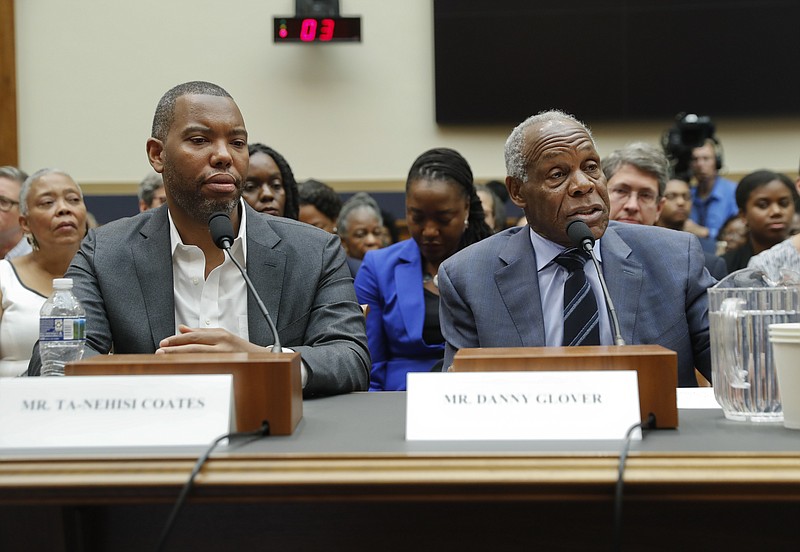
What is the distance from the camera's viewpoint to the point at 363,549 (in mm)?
1090

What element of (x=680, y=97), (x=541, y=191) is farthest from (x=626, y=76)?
(x=541, y=191)

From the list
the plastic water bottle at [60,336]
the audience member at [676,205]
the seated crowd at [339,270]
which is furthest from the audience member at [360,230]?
the plastic water bottle at [60,336]

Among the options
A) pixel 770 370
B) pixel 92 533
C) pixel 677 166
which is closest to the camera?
pixel 92 533

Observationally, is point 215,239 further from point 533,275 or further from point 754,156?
point 754,156

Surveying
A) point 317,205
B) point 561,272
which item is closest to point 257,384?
point 561,272

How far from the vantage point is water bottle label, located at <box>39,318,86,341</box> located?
1.76 meters

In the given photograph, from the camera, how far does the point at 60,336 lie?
1779mm

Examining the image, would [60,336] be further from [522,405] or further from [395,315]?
[395,315]

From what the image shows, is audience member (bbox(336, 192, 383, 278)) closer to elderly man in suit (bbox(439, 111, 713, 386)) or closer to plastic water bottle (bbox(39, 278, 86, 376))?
elderly man in suit (bbox(439, 111, 713, 386))

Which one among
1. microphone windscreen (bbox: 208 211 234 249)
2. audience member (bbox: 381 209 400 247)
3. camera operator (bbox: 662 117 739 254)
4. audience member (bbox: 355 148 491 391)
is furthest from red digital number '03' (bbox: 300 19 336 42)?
microphone windscreen (bbox: 208 211 234 249)

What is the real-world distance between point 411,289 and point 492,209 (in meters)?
Answer: 1.14

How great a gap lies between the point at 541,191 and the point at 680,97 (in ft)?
14.7

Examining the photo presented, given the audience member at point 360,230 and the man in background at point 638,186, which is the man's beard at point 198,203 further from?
the audience member at point 360,230

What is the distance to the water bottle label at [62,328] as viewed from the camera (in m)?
1.76
